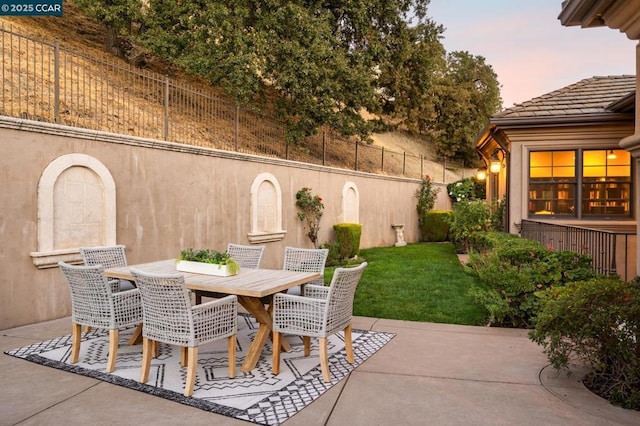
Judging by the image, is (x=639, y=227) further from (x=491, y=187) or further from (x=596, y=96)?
(x=491, y=187)

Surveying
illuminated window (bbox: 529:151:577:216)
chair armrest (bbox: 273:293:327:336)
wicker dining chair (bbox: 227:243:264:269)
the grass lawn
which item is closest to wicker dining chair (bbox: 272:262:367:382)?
chair armrest (bbox: 273:293:327:336)

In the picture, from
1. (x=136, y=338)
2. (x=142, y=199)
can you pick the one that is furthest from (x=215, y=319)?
(x=142, y=199)

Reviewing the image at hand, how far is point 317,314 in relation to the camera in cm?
420

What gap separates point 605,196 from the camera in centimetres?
911

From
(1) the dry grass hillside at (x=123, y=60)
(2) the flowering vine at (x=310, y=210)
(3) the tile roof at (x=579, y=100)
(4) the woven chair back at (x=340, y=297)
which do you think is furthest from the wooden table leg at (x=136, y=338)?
(3) the tile roof at (x=579, y=100)

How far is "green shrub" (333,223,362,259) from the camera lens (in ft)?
43.0

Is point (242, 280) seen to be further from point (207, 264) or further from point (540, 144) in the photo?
point (540, 144)

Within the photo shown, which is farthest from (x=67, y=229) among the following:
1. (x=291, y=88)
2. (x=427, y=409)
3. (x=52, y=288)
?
(x=291, y=88)

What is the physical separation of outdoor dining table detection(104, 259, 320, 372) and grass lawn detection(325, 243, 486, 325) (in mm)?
2248

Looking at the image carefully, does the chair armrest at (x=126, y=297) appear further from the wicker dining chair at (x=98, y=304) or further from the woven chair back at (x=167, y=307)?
the woven chair back at (x=167, y=307)

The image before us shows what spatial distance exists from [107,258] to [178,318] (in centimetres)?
271

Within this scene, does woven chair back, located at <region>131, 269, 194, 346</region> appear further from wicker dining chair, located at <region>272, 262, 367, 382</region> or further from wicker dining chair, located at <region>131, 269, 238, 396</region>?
wicker dining chair, located at <region>272, 262, 367, 382</region>

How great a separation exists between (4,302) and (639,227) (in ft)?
23.0

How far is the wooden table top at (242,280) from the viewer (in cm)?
427
